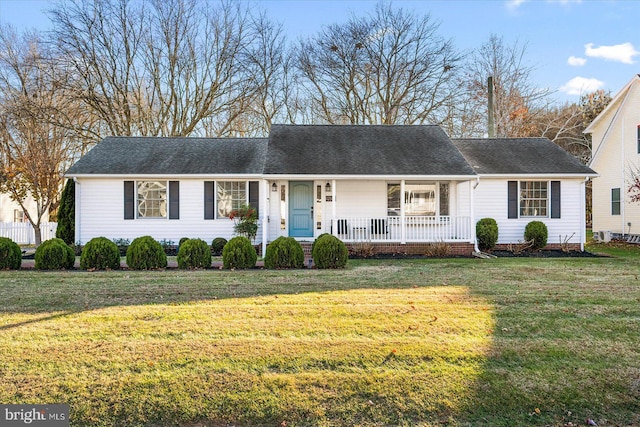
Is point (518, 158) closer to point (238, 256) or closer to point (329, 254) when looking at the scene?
point (329, 254)

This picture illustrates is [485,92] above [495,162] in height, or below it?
above

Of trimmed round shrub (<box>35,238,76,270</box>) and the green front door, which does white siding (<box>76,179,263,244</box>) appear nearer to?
the green front door

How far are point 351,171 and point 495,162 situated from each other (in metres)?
5.73

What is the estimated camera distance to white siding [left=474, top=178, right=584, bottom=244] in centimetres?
1448

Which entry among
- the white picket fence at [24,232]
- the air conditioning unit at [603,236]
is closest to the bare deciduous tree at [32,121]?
the white picket fence at [24,232]

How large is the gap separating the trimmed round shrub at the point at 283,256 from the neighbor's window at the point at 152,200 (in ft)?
20.2

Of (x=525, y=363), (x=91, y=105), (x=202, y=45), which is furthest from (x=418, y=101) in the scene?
(x=525, y=363)

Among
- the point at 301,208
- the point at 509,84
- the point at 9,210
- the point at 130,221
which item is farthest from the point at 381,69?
the point at 9,210

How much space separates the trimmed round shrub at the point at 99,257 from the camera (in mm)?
9367

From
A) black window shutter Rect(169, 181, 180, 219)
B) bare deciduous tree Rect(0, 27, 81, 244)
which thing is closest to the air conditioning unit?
black window shutter Rect(169, 181, 180, 219)

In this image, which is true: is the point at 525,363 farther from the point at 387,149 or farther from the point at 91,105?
the point at 91,105

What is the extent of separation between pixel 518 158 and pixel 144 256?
1296 cm

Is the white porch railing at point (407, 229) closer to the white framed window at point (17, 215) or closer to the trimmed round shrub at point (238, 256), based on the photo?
the trimmed round shrub at point (238, 256)

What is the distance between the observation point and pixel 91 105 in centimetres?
2120
